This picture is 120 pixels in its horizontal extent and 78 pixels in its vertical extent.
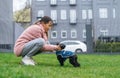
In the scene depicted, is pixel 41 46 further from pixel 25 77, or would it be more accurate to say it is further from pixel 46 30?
pixel 25 77

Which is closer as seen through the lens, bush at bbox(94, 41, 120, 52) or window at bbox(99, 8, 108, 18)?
bush at bbox(94, 41, 120, 52)

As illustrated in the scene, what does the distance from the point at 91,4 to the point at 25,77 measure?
59.1 m

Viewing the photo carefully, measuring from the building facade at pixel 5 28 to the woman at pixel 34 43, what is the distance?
24320 millimetres

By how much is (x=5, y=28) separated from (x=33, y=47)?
2927cm

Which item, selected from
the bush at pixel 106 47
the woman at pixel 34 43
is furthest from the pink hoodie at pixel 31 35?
the bush at pixel 106 47

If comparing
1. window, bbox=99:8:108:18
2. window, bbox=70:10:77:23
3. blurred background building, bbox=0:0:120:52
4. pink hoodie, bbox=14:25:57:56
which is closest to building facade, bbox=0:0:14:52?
blurred background building, bbox=0:0:120:52

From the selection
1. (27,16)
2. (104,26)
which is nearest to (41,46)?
(104,26)

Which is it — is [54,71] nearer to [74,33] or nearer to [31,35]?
[31,35]

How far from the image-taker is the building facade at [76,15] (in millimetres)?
62816

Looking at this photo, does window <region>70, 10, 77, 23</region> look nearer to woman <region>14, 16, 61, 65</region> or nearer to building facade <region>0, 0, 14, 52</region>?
building facade <region>0, 0, 14, 52</region>

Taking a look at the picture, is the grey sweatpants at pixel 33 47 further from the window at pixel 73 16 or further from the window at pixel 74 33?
the window at pixel 74 33

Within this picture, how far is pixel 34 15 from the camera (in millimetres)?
65188

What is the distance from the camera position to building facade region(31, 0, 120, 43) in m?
62.8

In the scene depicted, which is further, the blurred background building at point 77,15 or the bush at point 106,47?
the blurred background building at point 77,15
